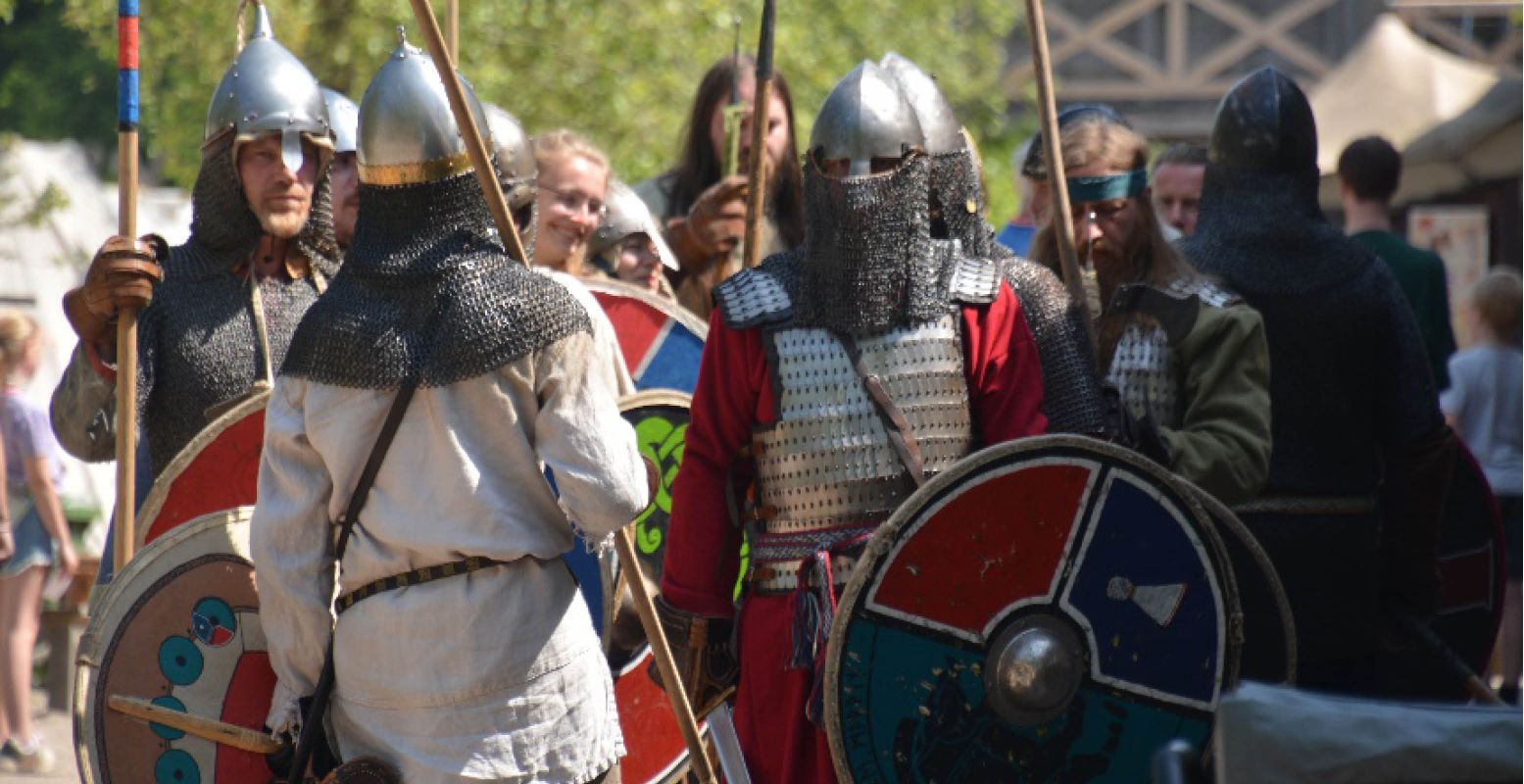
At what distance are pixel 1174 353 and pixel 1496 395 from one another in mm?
3116

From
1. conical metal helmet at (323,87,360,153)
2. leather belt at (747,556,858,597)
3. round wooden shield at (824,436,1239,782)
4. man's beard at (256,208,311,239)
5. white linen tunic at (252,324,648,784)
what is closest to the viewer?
white linen tunic at (252,324,648,784)

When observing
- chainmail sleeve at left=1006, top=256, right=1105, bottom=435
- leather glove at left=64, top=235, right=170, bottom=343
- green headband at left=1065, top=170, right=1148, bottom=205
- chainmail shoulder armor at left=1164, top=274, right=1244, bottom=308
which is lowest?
chainmail sleeve at left=1006, top=256, right=1105, bottom=435

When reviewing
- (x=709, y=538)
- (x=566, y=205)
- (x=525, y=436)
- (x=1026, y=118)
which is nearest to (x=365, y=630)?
(x=525, y=436)

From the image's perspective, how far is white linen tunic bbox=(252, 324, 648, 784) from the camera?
3715 mm

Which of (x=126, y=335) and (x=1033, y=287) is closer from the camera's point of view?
(x=1033, y=287)

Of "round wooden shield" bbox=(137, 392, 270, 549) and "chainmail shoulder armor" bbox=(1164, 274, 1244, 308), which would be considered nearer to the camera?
"round wooden shield" bbox=(137, 392, 270, 549)

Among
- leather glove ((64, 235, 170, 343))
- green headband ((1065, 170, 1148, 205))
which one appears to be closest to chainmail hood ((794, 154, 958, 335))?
green headband ((1065, 170, 1148, 205))

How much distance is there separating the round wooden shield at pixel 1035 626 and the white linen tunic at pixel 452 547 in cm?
49

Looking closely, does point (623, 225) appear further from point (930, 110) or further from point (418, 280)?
point (418, 280)

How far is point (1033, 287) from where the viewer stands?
441cm

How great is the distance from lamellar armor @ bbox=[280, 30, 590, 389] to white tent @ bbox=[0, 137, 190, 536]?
917 centimetres

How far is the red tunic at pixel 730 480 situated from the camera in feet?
13.5

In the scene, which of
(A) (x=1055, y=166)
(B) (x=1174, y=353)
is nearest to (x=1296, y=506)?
(B) (x=1174, y=353)

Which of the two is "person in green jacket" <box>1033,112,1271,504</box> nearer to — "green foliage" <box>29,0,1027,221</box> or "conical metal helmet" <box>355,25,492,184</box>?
"conical metal helmet" <box>355,25,492,184</box>
